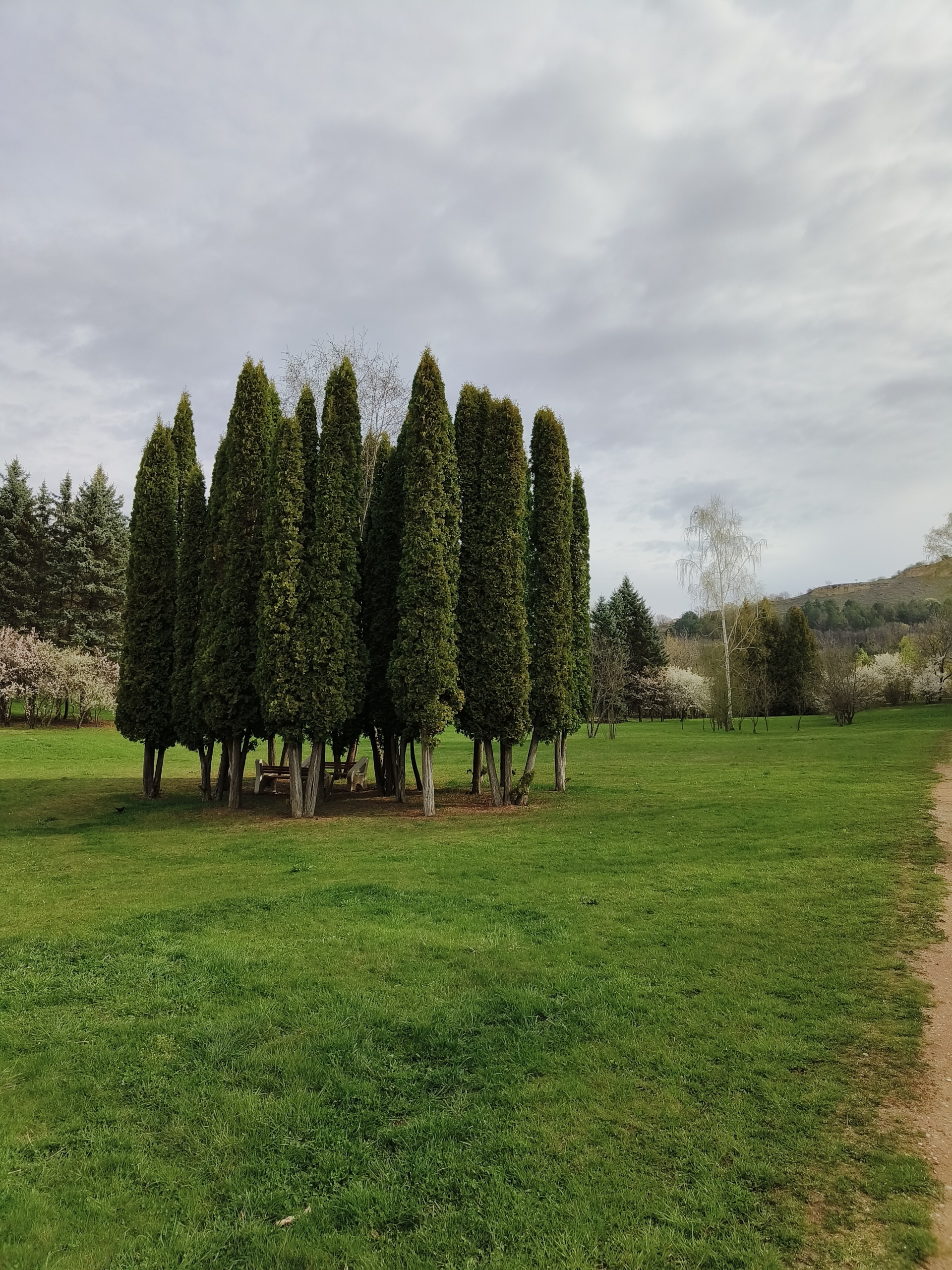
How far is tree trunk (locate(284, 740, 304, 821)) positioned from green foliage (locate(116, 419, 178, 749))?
448 cm

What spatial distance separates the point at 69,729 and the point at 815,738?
3842 centimetres

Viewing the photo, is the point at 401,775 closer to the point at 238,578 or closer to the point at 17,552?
the point at 238,578

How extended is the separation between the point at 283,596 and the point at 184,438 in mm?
7694

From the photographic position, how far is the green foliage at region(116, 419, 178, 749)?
17750 mm

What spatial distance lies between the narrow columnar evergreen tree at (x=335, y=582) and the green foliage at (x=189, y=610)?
3.64 meters

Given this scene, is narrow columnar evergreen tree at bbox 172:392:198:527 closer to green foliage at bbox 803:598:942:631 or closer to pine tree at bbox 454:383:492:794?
pine tree at bbox 454:383:492:794

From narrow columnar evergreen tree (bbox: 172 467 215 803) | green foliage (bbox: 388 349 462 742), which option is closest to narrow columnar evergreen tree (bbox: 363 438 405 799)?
green foliage (bbox: 388 349 462 742)

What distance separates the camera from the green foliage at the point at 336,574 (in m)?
14.8

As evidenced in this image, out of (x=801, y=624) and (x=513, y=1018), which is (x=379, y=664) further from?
(x=801, y=624)

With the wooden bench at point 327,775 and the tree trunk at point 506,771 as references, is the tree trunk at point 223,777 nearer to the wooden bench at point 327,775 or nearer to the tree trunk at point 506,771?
the wooden bench at point 327,775

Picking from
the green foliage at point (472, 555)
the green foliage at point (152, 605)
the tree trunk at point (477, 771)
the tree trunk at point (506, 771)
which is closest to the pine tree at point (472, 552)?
the green foliage at point (472, 555)

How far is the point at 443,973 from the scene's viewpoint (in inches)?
233

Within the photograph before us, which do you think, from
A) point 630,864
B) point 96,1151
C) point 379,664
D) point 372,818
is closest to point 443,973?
point 96,1151

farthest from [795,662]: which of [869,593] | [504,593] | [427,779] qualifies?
[869,593]
